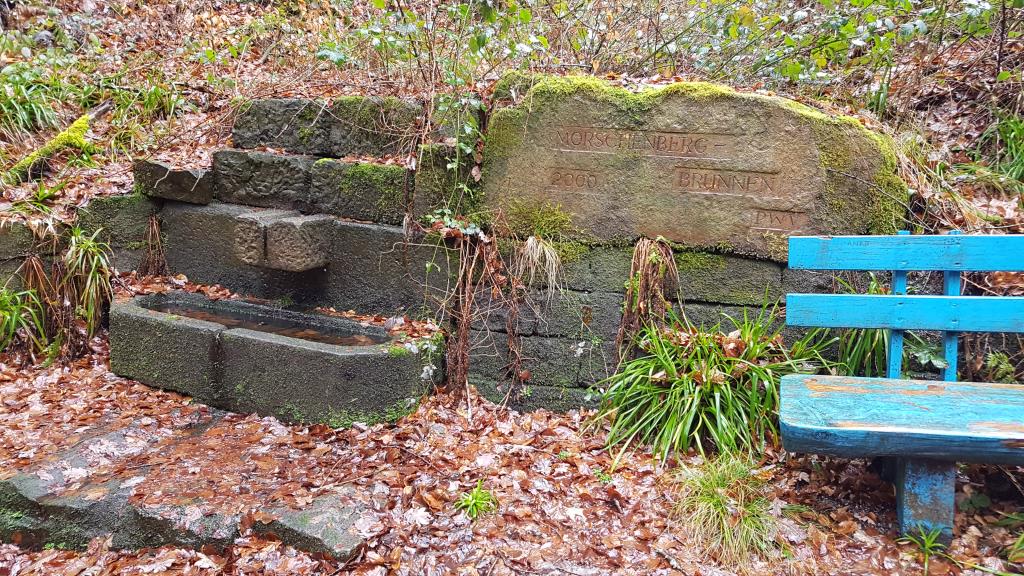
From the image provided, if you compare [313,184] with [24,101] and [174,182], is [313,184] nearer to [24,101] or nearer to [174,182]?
[174,182]

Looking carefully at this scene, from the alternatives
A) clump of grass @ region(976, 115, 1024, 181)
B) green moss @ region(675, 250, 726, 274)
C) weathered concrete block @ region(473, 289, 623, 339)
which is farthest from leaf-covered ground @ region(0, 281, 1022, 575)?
clump of grass @ region(976, 115, 1024, 181)

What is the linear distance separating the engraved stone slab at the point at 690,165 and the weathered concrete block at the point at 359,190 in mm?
614

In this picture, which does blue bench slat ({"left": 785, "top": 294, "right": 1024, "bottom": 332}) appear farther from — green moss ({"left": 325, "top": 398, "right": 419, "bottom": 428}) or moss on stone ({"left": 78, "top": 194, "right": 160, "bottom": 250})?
moss on stone ({"left": 78, "top": 194, "right": 160, "bottom": 250})

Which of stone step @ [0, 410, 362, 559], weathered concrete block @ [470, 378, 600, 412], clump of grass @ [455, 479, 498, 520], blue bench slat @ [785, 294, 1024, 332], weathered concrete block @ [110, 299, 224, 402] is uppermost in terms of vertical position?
blue bench slat @ [785, 294, 1024, 332]

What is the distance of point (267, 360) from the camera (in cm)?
372

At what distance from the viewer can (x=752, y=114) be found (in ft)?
11.4

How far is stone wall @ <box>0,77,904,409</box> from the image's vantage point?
3.50m

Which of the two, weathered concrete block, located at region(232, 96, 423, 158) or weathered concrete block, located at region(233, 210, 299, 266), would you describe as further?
weathered concrete block, located at region(232, 96, 423, 158)

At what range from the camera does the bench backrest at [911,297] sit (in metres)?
2.87

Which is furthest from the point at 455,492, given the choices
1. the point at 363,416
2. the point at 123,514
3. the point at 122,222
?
the point at 122,222

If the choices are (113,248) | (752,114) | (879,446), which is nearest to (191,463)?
(113,248)

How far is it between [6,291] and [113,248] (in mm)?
708

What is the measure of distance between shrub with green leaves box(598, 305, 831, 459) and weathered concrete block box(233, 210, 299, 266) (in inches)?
92.9

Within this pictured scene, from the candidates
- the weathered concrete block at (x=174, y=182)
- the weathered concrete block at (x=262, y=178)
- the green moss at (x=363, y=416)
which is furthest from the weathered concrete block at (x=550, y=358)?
the weathered concrete block at (x=174, y=182)
